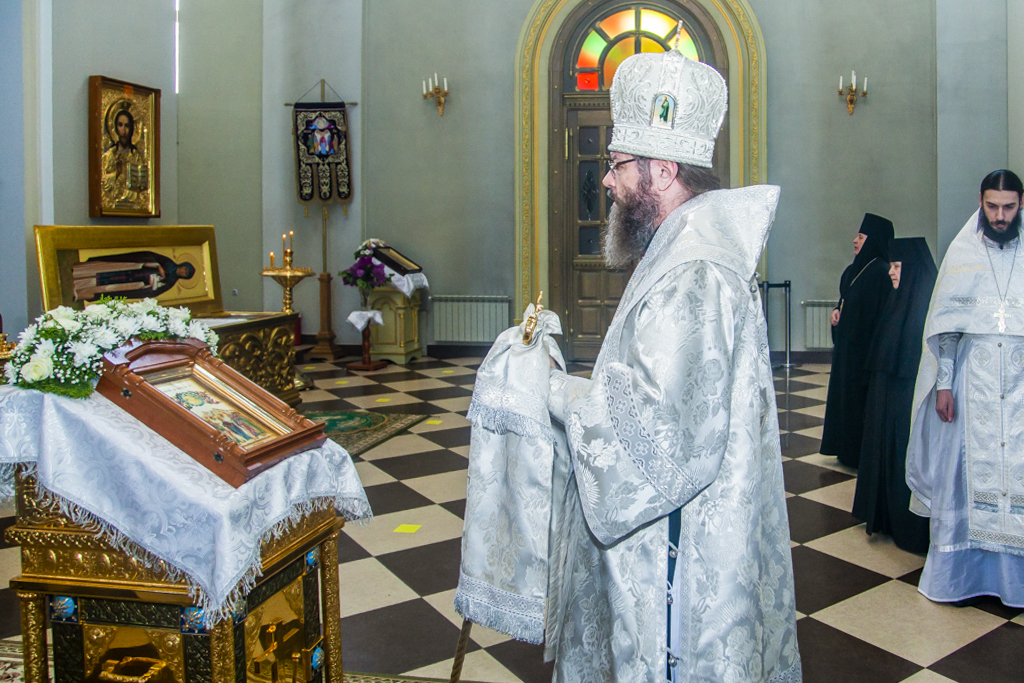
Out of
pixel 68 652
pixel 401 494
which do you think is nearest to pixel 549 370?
pixel 68 652

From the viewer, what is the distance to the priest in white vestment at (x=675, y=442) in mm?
1609

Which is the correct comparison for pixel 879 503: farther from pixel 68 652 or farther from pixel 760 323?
pixel 68 652

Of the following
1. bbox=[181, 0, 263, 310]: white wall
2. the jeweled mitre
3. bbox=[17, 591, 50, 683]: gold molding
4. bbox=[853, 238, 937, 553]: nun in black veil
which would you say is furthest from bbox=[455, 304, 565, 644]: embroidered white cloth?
bbox=[181, 0, 263, 310]: white wall

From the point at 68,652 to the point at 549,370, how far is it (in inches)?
52.6

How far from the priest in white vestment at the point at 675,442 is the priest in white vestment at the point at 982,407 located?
1745 millimetres

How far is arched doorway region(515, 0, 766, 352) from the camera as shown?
939 centimetres

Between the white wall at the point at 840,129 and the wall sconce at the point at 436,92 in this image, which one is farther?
the wall sconce at the point at 436,92

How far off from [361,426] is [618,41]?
5.71 m

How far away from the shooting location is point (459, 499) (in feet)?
15.1

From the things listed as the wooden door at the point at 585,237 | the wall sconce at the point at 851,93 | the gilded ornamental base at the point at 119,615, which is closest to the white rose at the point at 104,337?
the gilded ornamental base at the point at 119,615

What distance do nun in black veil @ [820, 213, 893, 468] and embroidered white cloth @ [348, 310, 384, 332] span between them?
5174 mm

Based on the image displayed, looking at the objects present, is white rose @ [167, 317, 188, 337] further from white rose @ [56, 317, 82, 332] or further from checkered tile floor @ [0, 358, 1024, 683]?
checkered tile floor @ [0, 358, 1024, 683]

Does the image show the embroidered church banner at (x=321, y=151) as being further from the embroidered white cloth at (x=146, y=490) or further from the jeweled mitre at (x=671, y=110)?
the jeweled mitre at (x=671, y=110)

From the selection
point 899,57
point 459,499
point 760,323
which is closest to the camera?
point 760,323
